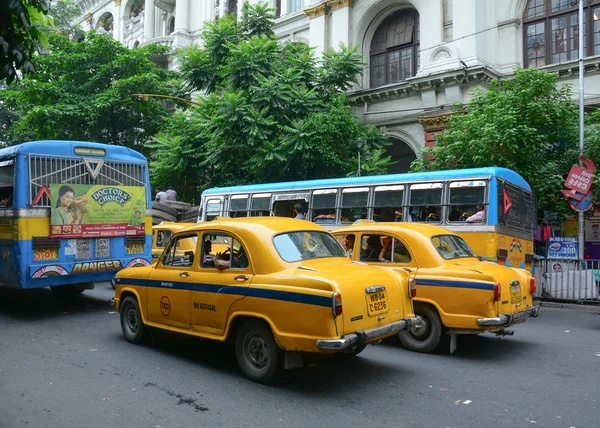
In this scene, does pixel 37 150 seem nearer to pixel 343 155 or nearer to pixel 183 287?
pixel 183 287

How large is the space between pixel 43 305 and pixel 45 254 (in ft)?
6.82

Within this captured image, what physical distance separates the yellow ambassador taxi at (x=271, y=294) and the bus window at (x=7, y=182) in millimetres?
3863

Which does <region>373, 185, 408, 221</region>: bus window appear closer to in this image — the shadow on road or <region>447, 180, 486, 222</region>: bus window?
<region>447, 180, 486, 222</region>: bus window

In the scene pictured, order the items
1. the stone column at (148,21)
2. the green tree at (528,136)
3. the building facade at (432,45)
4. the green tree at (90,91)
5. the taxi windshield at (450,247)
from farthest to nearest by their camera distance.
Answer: the stone column at (148,21) < the green tree at (90,91) < the building facade at (432,45) < the green tree at (528,136) < the taxi windshield at (450,247)

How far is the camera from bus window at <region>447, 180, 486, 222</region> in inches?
436

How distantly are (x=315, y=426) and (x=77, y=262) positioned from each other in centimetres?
673

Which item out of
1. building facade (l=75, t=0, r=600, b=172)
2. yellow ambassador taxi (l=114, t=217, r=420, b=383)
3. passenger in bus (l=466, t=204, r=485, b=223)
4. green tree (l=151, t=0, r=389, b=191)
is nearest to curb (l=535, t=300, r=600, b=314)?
passenger in bus (l=466, t=204, r=485, b=223)

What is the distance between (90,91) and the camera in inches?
1166

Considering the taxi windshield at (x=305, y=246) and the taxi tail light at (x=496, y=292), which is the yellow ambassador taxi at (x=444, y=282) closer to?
the taxi tail light at (x=496, y=292)

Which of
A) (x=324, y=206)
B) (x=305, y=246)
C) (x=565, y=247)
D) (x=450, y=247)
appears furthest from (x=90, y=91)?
(x=305, y=246)

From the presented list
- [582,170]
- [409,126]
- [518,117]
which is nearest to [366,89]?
[409,126]

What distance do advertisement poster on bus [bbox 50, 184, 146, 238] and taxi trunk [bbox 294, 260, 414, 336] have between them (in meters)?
5.65

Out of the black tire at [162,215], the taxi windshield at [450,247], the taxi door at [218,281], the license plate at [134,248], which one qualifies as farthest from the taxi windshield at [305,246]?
the black tire at [162,215]

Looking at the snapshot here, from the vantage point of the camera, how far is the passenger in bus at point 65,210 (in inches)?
371
